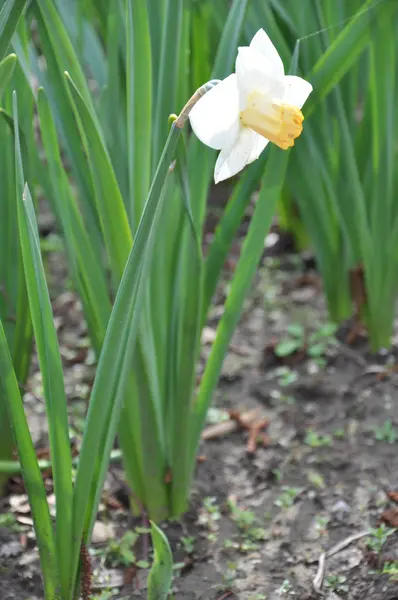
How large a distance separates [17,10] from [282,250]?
4.61ft

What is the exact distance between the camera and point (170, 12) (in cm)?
114

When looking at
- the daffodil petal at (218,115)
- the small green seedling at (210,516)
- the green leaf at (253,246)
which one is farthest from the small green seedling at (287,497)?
the daffodil petal at (218,115)

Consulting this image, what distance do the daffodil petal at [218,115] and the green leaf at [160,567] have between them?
1.55 feet

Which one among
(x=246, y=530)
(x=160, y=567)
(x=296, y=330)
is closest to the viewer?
(x=160, y=567)

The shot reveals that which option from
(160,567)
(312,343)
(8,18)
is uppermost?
(8,18)

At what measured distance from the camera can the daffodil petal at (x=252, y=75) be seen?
85 centimetres

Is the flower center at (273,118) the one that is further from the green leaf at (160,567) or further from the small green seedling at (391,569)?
the small green seedling at (391,569)

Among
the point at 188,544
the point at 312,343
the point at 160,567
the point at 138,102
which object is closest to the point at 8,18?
the point at 138,102

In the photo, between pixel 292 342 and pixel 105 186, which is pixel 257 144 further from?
pixel 292 342

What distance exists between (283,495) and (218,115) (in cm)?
85

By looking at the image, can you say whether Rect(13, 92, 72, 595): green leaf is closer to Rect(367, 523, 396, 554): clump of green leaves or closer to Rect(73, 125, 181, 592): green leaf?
Rect(73, 125, 181, 592): green leaf

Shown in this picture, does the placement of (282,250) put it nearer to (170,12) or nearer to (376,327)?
(376,327)

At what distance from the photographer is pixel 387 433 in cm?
156

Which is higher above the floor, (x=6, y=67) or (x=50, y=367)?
(x=6, y=67)
